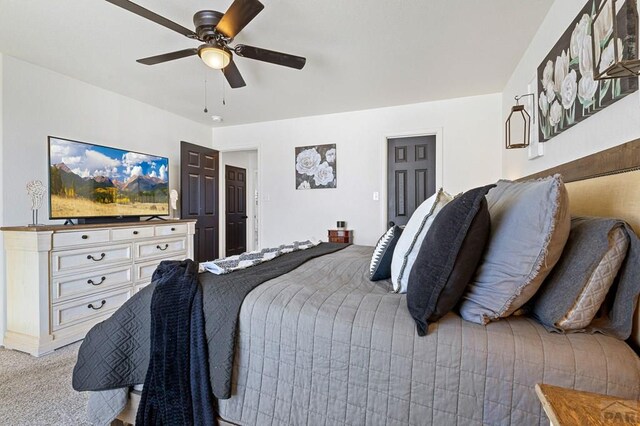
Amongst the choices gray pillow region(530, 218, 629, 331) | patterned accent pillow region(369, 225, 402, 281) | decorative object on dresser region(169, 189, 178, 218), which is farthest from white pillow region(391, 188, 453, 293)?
decorative object on dresser region(169, 189, 178, 218)

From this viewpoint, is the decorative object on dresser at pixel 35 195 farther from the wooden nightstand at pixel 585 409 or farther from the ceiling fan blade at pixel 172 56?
the wooden nightstand at pixel 585 409

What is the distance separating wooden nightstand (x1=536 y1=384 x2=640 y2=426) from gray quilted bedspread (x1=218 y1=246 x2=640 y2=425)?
0.26 metres

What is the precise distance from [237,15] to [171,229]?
2637mm

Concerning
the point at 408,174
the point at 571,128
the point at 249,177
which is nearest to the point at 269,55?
the point at 571,128

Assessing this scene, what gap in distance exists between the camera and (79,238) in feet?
8.62

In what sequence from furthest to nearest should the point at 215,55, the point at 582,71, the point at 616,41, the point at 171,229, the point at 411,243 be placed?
the point at 171,229, the point at 215,55, the point at 582,71, the point at 411,243, the point at 616,41

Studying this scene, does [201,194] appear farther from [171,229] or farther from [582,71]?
[582,71]

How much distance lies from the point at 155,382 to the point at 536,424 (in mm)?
1277

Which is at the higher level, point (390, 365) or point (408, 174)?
point (408, 174)

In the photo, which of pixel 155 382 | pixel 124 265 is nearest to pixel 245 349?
pixel 155 382

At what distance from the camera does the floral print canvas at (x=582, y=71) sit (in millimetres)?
1151

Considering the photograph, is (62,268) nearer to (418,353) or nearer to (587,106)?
(418,353)

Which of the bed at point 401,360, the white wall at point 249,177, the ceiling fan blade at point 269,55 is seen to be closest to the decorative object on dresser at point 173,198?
the white wall at point 249,177

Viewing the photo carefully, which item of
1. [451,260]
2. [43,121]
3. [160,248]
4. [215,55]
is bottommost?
[160,248]
